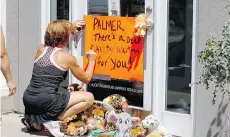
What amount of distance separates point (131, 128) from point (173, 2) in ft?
4.78

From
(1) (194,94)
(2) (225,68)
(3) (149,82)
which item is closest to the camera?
(2) (225,68)

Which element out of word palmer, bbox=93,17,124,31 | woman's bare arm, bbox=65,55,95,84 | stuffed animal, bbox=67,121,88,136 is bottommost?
stuffed animal, bbox=67,121,88,136

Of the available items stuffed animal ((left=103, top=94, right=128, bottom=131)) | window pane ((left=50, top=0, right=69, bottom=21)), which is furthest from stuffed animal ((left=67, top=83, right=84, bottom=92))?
window pane ((left=50, top=0, right=69, bottom=21))

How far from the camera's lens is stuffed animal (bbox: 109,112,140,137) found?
5.63 metres

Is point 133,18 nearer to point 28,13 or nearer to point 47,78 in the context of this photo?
point 47,78

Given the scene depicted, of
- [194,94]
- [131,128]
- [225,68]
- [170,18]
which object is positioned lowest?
[131,128]

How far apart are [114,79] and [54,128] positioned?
0.98 m

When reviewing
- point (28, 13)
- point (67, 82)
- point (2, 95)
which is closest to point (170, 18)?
point (67, 82)

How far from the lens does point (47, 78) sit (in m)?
5.71

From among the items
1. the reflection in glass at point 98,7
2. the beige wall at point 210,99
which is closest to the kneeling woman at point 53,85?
the reflection in glass at point 98,7

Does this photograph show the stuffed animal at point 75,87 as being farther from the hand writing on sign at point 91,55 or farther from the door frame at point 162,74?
the door frame at point 162,74

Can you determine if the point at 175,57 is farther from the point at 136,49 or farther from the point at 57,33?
the point at 57,33

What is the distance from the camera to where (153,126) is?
5.57m

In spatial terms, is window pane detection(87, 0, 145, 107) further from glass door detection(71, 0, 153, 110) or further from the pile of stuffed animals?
the pile of stuffed animals
